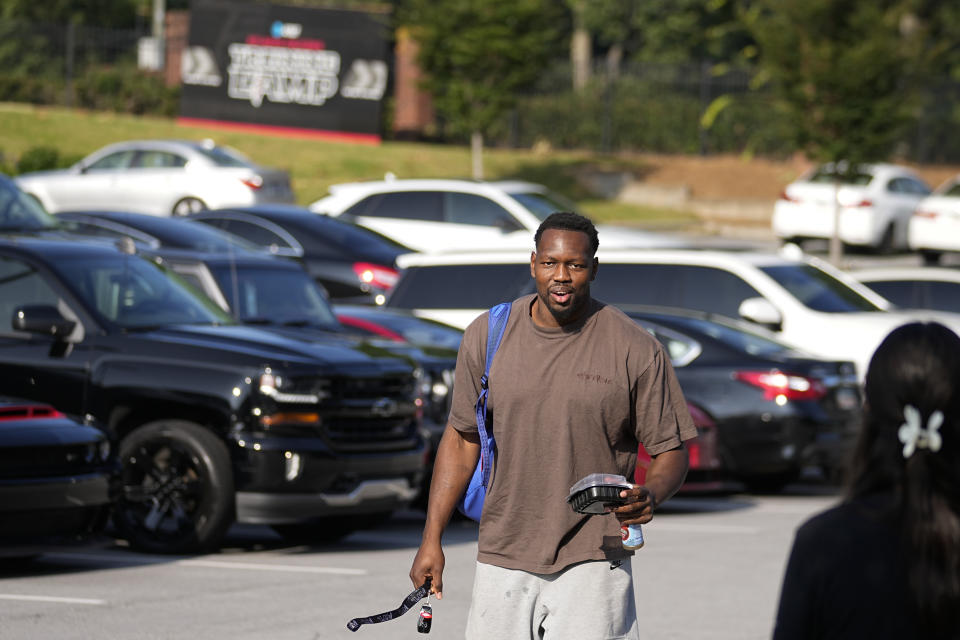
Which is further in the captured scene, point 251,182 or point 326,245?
point 251,182

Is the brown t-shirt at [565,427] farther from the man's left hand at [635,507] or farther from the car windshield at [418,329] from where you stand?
the car windshield at [418,329]

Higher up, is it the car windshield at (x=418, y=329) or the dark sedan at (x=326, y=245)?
the dark sedan at (x=326, y=245)

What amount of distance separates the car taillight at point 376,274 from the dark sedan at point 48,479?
8836 mm

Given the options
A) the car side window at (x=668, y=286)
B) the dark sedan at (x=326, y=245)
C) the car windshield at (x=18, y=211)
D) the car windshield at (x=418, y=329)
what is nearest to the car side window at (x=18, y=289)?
the car windshield at (x=18, y=211)

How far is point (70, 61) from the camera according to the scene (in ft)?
124

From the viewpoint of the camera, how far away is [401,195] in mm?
21906

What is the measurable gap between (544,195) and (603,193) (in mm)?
15021

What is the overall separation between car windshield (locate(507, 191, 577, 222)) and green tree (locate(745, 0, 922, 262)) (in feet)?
15.3

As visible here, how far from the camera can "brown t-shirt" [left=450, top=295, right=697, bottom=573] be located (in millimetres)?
4758

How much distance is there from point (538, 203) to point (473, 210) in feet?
2.79

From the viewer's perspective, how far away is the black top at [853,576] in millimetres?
3008

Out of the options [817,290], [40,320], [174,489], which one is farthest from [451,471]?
[817,290]

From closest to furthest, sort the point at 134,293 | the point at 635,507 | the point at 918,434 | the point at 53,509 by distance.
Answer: the point at 918,434 → the point at 635,507 → the point at 53,509 → the point at 134,293

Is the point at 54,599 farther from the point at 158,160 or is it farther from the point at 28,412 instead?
the point at 158,160
